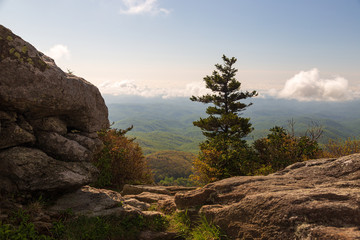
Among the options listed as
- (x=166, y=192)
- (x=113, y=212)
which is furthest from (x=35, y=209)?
(x=166, y=192)

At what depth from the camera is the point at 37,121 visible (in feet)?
25.9

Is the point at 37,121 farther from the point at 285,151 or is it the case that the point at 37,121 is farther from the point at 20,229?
the point at 285,151

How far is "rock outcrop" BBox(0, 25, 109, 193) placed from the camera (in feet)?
22.4

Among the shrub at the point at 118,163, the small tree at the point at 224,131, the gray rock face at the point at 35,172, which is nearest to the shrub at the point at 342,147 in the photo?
the small tree at the point at 224,131

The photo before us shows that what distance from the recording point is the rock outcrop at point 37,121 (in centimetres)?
683

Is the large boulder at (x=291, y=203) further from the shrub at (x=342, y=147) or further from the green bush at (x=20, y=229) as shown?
the shrub at (x=342, y=147)

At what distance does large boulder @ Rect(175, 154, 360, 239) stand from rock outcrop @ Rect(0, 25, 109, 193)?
15.9ft

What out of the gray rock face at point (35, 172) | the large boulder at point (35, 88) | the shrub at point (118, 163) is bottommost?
the shrub at point (118, 163)

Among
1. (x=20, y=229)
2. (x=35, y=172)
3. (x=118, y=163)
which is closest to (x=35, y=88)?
(x=35, y=172)

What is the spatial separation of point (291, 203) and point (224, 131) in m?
25.2

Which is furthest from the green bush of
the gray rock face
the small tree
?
the small tree

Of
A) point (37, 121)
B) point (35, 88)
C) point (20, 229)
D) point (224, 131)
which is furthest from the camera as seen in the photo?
point (224, 131)

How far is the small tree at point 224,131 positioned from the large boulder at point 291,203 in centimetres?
770

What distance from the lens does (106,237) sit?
21.0 feet
